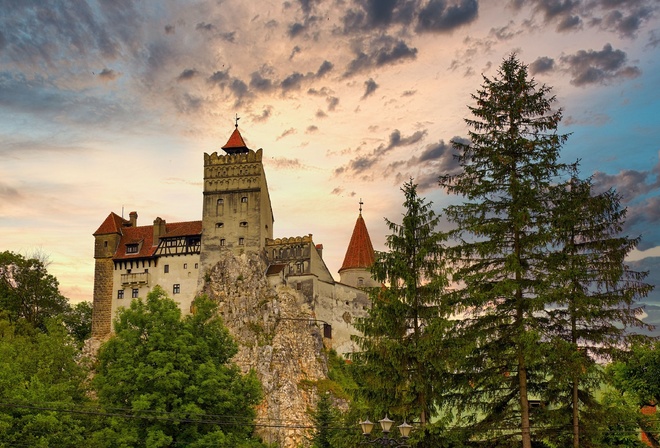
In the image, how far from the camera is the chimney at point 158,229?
7512 centimetres

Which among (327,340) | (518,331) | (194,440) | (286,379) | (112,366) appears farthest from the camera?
(327,340)

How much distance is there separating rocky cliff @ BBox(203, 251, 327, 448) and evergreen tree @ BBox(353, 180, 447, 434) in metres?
39.5

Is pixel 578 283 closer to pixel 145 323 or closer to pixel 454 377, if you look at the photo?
pixel 454 377

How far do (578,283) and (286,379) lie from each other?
43.9 meters

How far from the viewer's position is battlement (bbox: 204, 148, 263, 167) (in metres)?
76.1

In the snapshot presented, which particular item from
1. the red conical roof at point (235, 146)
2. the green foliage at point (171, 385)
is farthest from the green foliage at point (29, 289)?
the green foliage at point (171, 385)

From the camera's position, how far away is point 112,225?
77.9 meters

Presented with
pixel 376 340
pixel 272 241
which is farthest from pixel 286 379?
pixel 376 340

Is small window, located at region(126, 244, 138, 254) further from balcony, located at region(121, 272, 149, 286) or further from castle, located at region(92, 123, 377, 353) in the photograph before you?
balcony, located at region(121, 272, 149, 286)

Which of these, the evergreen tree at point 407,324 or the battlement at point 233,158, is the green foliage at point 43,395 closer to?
the evergreen tree at point 407,324

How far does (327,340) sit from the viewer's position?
7312 centimetres

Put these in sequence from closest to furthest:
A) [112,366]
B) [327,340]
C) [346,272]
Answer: [112,366]
[327,340]
[346,272]

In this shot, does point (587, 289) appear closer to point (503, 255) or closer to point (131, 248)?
point (503, 255)

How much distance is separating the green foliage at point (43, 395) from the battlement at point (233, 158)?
99.4ft
